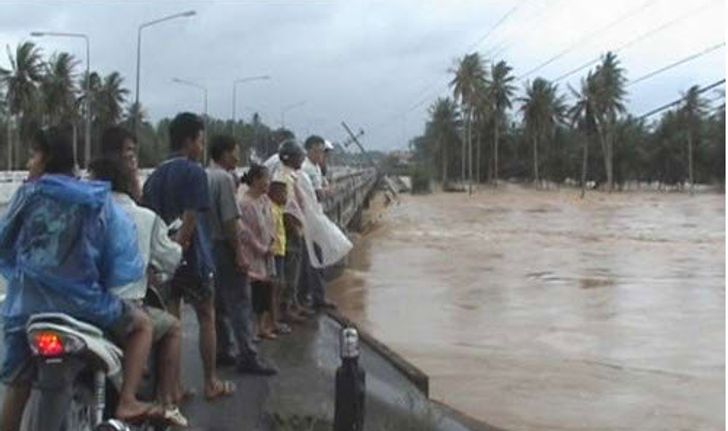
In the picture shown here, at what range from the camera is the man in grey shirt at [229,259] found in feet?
20.4

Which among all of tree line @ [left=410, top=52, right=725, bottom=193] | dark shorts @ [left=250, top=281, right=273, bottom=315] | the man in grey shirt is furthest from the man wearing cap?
tree line @ [left=410, top=52, right=725, bottom=193]

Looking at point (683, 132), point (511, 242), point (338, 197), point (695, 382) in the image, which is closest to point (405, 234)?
point (511, 242)

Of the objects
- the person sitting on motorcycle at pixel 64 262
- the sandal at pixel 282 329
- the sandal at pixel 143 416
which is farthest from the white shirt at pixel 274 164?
the person sitting on motorcycle at pixel 64 262

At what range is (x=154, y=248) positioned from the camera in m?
4.54

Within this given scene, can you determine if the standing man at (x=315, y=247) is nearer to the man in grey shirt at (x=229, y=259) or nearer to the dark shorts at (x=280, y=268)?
the dark shorts at (x=280, y=268)

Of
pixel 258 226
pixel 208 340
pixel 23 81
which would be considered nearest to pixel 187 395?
pixel 208 340

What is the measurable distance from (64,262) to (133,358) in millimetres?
488

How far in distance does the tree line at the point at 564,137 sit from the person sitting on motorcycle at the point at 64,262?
313ft

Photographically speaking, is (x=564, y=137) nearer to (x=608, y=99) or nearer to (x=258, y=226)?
(x=608, y=99)

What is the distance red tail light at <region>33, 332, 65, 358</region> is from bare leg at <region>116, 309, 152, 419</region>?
16.8 inches

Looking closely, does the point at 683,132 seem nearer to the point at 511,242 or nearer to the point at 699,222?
the point at 699,222

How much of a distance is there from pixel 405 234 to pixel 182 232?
1288 inches

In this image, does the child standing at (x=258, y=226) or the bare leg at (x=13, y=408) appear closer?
the bare leg at (x=13, y=408)

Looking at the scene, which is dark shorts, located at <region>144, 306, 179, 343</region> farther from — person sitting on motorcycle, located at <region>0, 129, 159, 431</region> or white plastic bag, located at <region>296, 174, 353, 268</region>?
white plastic bag, located at <region>296, 174, 353, 268</region>
